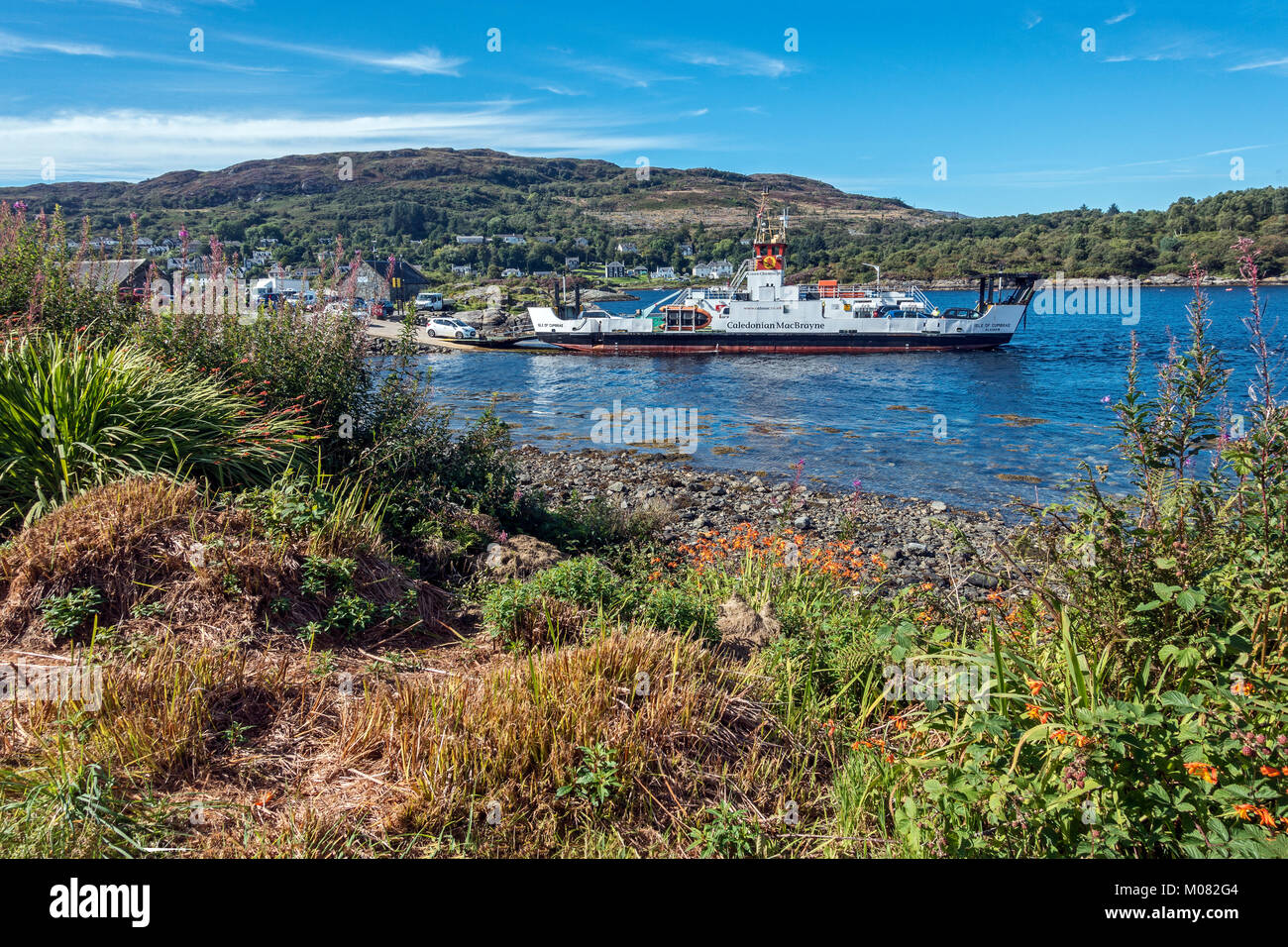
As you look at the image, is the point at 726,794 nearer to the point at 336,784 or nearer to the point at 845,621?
the point at 336,784

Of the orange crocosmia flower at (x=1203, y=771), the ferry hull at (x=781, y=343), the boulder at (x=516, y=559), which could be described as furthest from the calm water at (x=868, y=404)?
the orange crocosmia flower at (x=1203, y=771)

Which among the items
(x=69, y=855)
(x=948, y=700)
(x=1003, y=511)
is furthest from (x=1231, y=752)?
(x=1003, y=511)

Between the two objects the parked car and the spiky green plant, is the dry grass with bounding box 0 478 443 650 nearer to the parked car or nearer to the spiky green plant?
the spiky green plant

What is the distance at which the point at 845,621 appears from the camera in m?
4.73

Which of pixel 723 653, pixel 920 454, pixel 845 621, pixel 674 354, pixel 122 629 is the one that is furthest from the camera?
pixel 674 354

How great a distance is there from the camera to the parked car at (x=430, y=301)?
2711 inches

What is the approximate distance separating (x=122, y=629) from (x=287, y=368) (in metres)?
3.24

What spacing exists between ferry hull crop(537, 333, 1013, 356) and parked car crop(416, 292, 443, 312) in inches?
991

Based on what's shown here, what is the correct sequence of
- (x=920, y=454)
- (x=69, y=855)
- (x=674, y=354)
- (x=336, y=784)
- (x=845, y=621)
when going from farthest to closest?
1. (x=674, y=354)
2. (x=920, y=454)
3. (x=845, y=621)
4. (x=336, y=784)
5. (x=69, y=855)

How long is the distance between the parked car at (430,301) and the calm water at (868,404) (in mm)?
23136

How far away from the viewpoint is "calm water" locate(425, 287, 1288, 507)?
706 inches

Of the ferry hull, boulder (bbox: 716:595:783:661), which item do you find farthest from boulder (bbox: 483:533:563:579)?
the ferry hull

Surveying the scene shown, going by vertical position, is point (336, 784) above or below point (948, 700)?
below

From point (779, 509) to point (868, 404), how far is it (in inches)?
657
